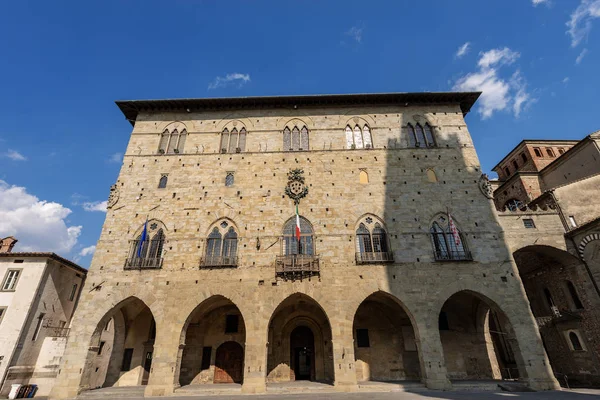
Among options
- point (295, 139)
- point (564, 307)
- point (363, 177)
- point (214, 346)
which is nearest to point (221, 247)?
point (214, 346)

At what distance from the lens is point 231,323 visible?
1677 cm

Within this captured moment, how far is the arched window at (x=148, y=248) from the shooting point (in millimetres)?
15273

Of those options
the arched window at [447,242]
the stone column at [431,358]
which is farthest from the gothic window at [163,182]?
the stone column at [431,358]

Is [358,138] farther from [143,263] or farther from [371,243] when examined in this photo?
[143,263]

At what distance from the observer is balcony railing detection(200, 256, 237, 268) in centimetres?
1505

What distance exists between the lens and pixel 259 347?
1352 cm

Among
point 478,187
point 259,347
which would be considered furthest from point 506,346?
point 259,347

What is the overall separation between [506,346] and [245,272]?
16.0 metres

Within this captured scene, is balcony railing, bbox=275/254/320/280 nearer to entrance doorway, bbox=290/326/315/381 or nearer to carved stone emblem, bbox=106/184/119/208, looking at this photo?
entrance doorway, bbox=290/326/315/381

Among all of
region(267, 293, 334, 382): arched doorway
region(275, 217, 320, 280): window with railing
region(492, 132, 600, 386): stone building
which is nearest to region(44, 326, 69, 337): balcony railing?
region(267, 293, 334, 382): arched doorway

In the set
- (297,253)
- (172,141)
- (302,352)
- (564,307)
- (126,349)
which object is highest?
(172,141)

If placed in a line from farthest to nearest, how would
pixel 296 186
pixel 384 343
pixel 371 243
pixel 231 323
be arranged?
pixel 296 186
pixel 231 323
pixel 384 343
pixel 371 243

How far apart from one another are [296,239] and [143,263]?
8.01 m

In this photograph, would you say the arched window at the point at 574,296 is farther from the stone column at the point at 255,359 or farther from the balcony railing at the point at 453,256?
the stone column at the point at 255,359
